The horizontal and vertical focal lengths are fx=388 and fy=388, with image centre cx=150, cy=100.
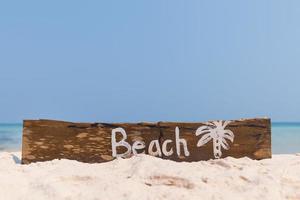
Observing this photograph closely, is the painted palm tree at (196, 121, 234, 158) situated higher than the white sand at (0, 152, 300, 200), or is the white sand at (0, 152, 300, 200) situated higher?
the painted palm tree at (196, 121, 234, 158)

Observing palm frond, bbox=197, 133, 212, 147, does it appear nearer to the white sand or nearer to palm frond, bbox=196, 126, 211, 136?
palm frond, bbox=196, 126, 211, 136

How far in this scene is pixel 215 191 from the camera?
287cm

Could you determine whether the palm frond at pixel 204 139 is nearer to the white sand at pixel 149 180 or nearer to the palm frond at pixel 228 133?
the palm frond at pixel 228 133

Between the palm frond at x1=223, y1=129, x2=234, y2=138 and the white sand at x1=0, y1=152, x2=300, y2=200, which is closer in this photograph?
the white sand at x1=0, y1=152, x2=300, y2=200

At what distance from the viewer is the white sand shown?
2.85 metres

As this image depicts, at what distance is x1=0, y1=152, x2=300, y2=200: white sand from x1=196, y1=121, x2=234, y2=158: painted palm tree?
28 centimetres

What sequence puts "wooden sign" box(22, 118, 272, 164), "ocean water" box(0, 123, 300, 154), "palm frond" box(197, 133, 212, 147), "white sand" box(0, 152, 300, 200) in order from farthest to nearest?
"ocean water" box(0, 123, 300, 154), "palm frond" box(197, 133, 212, 147), "wooden sign" box(22, 118, 272, 164), "white sand" box(0, 152, 300, 200)

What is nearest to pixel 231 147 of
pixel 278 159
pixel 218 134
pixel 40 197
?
pixel 218 134

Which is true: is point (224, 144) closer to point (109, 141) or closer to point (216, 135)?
point (216, 135)

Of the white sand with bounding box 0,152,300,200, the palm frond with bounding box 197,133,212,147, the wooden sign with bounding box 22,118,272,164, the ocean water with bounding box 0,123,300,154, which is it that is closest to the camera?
the white sand with bounding box 0,152,300,200

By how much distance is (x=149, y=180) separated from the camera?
3.03m

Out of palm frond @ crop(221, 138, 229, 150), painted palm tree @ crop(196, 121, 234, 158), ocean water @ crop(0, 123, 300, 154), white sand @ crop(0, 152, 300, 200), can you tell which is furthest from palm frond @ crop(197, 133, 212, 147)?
ocean water @ crop(0, 123, 300, 154)

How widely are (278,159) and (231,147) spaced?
528 millimetres

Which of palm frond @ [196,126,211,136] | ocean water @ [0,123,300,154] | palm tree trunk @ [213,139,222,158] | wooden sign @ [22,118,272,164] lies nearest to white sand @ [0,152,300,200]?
wooden sign @ [22,118,272,164]
